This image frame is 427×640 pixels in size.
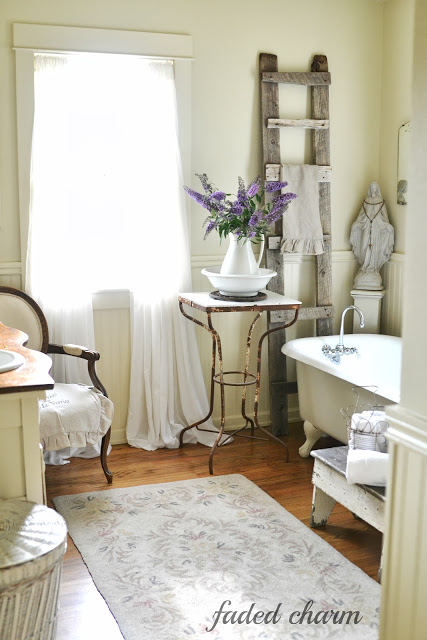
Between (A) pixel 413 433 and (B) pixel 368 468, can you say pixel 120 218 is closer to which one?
→ (B) pixel 368 468

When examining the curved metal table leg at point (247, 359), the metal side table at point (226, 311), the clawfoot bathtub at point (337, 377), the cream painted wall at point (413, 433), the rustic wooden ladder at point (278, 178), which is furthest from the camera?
the rustic wooden ladder at point (278, 178)

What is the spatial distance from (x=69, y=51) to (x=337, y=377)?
7.38 feet

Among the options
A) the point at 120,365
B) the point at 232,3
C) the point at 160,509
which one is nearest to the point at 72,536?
the point at 160,509

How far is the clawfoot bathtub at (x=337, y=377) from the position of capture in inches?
150

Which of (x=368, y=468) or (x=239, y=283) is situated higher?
(x=239, y=283)

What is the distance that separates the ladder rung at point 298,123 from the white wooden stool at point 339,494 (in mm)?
2118

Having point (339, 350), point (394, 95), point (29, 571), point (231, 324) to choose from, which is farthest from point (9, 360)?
point (394, 95)

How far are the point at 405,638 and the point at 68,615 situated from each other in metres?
1.30

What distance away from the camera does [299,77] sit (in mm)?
4578

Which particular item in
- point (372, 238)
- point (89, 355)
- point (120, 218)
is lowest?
point (89, 355)

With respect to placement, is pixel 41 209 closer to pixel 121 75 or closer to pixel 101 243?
pixel 101 243

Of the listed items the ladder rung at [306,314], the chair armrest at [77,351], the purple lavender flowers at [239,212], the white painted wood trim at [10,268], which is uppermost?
the purple lavender flowers at [239,212]

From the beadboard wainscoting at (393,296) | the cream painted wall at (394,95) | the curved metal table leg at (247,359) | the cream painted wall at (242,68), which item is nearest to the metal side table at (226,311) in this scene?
the curved metal table leg at (247,359)

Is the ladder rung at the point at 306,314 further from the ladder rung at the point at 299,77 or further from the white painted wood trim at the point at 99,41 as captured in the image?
the white painted wood trim at the point at 99,41
